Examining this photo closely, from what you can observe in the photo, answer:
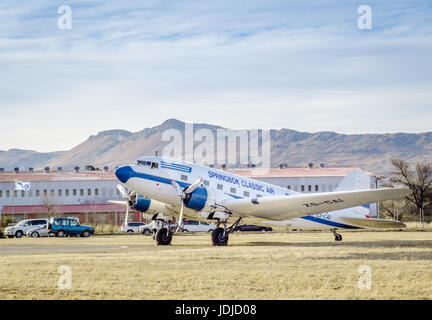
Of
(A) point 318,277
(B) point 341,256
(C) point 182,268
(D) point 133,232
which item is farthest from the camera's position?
(D) point 133,232

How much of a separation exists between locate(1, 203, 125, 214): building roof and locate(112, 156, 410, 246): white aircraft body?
6853 cm

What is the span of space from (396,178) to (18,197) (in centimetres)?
7347

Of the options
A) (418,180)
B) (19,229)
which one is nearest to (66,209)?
(19,229)

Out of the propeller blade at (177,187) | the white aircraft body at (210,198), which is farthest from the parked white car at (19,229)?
the propeller blade at (177,187)

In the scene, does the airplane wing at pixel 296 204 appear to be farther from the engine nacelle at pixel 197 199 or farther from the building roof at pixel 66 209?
the building roof at pixel 66 209

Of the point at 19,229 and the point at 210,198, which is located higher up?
the point at 210,198

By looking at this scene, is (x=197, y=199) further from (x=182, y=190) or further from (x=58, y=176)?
(x=58, y=176)

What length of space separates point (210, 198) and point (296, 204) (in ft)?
16.2

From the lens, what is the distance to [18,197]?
371ft

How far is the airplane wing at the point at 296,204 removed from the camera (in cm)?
3106

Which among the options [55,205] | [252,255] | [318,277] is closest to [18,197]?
[55,205]

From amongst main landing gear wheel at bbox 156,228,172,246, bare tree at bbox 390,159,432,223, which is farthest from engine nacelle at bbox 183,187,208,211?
bare tree at bbox 390,159,432,223

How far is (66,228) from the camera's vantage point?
58.8 m
